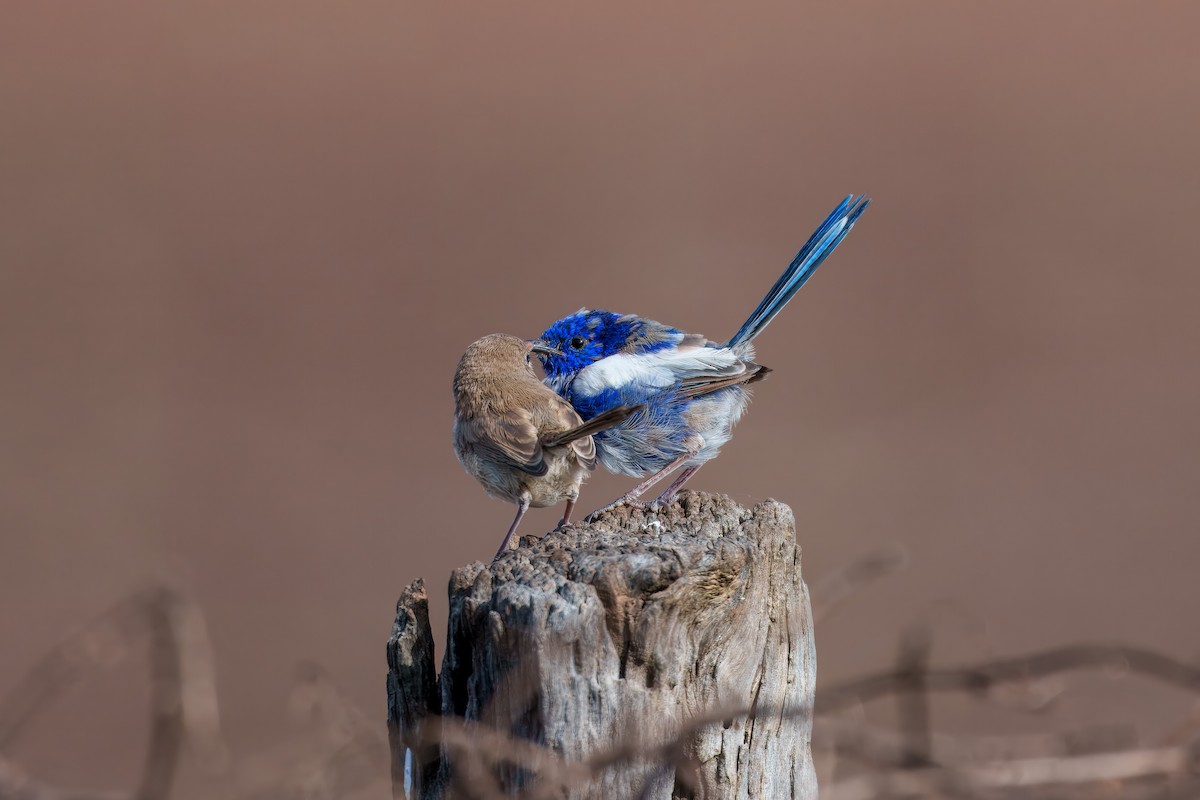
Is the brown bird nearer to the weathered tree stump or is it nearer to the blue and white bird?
the blue and white bird

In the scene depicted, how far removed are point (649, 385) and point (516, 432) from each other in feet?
1.51

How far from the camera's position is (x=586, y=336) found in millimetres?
3943

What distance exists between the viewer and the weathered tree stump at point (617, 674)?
1.76m

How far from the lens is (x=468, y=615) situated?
74.1 inches

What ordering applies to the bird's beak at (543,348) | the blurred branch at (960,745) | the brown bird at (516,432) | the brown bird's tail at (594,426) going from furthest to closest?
the bird's beak at (543,348) < the brown bird at (516,432) < the brown bird's tail at (594,426) < the blurred branch at (960,745)

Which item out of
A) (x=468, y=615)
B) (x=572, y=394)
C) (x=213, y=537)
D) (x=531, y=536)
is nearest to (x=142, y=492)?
(x=213, y=537)

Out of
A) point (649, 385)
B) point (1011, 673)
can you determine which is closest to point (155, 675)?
point (1011, 673)

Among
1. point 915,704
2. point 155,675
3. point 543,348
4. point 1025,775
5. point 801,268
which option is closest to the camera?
point 1025,775

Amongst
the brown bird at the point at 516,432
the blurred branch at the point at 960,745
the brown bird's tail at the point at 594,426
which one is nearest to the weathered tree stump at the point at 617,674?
the blurred branch at the point at 960,745

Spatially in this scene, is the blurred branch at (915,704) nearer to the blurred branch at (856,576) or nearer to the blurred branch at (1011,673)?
the blurred branch at (1011,673)

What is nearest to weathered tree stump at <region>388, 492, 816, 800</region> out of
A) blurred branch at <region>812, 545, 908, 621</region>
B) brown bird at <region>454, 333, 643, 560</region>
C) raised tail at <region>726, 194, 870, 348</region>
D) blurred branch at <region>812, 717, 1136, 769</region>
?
blurred branch at <region>812, 717, 1136, 769</region>

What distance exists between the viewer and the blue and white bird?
371 centimetres

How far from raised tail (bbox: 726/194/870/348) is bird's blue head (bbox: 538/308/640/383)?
19.1 inches

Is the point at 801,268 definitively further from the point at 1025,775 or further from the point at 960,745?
the point at 1025,775
